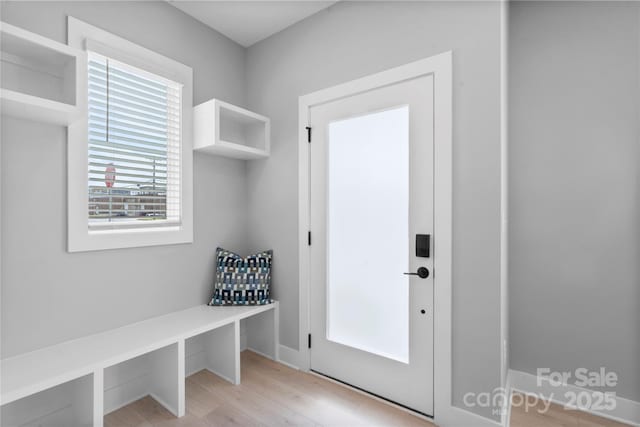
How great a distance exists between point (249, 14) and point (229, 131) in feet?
2.93

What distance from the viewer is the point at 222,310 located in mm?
2254

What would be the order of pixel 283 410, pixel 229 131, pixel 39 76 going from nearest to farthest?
pixel 39 76
pixel 283 410
pixel 229 131

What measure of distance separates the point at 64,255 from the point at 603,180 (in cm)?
320

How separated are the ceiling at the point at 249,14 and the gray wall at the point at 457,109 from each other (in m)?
0.09

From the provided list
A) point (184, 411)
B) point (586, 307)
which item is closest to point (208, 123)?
point (184, 411)

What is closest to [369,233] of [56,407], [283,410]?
[283,410]

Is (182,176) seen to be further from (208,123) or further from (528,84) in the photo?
(528,84)

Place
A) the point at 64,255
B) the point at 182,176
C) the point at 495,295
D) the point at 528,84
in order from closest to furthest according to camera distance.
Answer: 1. the point at 495,295
2. the point at 64,255
3. the point at 528,84
4. the point at 182,176

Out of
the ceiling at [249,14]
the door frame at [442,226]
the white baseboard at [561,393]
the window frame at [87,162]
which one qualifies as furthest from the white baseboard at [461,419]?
the ceiling at [249,14]

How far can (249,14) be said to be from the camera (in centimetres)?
231

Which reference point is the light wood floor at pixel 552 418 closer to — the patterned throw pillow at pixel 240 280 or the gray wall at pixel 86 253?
the patterned throw pillow at pixel 240 280

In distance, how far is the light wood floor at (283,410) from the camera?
5.77 feet

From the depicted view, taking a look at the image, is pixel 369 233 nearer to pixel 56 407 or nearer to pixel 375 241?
pixel 375 241

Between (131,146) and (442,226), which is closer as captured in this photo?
(442,226)
